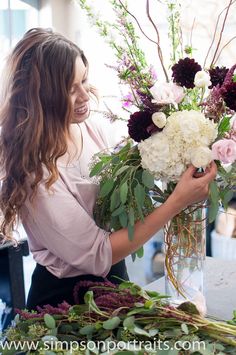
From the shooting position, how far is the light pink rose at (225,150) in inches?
35.8

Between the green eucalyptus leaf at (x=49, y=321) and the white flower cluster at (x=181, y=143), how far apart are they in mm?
371

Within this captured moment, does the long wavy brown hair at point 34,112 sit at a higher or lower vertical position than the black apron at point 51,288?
higher

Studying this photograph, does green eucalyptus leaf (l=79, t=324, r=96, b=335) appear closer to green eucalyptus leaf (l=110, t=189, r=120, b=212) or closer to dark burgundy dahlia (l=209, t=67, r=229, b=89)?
green eucalyptus leaf (l=110, t=189, r=120, b=212)

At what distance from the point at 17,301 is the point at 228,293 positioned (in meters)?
0.97

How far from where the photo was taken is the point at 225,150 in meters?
0.91

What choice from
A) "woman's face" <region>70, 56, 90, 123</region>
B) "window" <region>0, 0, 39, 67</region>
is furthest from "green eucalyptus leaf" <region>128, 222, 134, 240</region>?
"window" <region>0, 0, 39, 67</region>

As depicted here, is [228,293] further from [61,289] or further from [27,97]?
[27,97]

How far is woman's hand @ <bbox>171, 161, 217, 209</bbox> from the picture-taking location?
1.00 m

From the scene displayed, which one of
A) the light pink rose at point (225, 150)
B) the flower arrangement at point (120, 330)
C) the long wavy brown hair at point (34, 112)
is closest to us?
the flower arrangement at point (120, 330)

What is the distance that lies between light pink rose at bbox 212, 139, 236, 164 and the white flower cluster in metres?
0.02

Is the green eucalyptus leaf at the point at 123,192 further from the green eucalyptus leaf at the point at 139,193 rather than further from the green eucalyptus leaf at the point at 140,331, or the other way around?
the green eucalyptus leaf at the point at 140,331

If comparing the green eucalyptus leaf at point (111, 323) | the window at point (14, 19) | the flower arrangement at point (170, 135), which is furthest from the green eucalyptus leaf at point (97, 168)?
the window at point (14, 19)

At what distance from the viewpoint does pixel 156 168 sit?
3.19ft

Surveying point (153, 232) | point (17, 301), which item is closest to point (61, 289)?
point (153, 232)
